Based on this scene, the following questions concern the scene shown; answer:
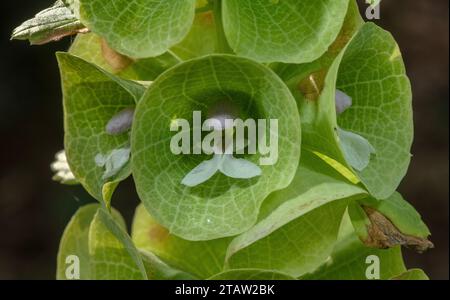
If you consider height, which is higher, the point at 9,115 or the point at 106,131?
the point at 9,115

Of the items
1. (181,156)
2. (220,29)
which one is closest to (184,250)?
(181,156)

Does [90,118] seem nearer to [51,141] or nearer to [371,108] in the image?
[371,108]

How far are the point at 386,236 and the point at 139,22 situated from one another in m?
0.44

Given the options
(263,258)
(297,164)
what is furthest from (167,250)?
(297,164)

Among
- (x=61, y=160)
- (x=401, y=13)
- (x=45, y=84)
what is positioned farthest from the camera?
(x=401, y=13)

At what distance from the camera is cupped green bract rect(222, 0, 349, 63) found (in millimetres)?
1190

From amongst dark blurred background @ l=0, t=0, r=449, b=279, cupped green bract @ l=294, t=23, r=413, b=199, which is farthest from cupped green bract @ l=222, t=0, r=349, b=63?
dark blurred background @ l=0, t=0, r=449, b=279

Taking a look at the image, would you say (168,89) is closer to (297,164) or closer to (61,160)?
(297,164)

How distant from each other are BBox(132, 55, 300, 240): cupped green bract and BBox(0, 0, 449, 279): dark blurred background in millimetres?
1967

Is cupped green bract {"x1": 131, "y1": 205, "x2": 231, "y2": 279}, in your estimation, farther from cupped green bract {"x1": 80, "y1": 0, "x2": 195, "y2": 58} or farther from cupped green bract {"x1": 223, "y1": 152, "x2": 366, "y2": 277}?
cupped green bract {"x1": 80, "y1": 0, "x2": 195, "y2": 58}

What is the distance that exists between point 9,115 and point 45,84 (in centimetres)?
20

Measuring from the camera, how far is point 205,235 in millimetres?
1181

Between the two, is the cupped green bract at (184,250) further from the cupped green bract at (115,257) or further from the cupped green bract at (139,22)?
the cupped green bract at (139,22)

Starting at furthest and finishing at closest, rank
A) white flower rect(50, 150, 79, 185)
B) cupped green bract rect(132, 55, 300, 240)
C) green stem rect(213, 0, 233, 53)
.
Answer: white flower rect(50, 150, 79, 185)
green stem rect(213, 0, 233, 53)
cupped green bract rect(132, 55, 300, 240)
